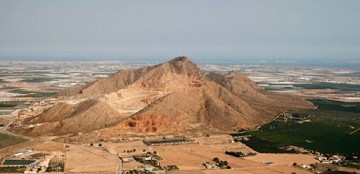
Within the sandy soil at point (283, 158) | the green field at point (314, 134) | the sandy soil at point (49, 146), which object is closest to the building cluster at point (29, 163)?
the sandy soil at point (49, 146)

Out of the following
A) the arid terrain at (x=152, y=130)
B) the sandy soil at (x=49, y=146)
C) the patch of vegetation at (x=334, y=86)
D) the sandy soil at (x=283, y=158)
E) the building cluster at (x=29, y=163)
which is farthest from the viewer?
the patch of vegetation at (x=334, y=86)

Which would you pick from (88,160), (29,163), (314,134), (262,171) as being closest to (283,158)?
(262,171)

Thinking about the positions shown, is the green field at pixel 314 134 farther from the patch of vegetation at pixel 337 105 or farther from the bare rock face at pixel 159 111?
the patch of vegetation at pixel 337 105

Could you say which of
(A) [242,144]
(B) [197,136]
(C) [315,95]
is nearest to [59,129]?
(B) [197,136]

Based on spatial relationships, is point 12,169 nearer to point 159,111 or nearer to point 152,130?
point 152,130

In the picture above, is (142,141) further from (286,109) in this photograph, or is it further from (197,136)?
(286,109)

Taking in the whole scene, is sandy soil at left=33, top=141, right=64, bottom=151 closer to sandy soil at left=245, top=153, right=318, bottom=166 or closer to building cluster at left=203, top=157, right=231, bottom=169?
building cluster at left=203, top=157, right=231, bottom=169
